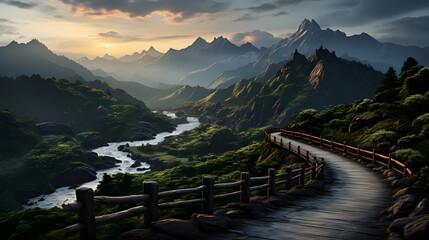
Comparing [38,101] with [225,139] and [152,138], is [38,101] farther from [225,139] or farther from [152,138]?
[225,139]

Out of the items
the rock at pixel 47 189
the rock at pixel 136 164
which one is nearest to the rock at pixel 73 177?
the rock at pixel 47 189

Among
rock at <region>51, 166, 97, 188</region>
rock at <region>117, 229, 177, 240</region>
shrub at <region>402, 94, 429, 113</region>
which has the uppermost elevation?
shrub at <region>402, 94, 429, 113</region>

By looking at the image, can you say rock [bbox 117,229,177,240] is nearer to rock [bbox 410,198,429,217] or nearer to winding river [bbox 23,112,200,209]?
rock [bbox 410,198,429,217]

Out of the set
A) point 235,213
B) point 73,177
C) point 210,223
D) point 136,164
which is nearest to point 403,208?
point 235,213

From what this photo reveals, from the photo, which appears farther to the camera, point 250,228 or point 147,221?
point 250,228

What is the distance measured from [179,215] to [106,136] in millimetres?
182488

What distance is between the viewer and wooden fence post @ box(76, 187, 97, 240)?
543 cm

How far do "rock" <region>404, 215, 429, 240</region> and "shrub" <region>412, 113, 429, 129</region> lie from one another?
23.3 metres

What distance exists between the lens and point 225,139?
153 m

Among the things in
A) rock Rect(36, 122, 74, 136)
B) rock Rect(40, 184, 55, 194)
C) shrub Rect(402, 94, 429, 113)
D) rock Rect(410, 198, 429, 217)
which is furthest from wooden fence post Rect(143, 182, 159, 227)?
rock Rect(36, 122, 74, 136)

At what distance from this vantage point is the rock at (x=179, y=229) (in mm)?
6551

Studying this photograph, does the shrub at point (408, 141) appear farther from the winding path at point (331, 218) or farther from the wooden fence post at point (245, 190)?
the wooden fence post at point (245, 190)

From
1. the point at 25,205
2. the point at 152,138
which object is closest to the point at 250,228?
the point at 25,205

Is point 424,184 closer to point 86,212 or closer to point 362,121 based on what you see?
point 86,212
